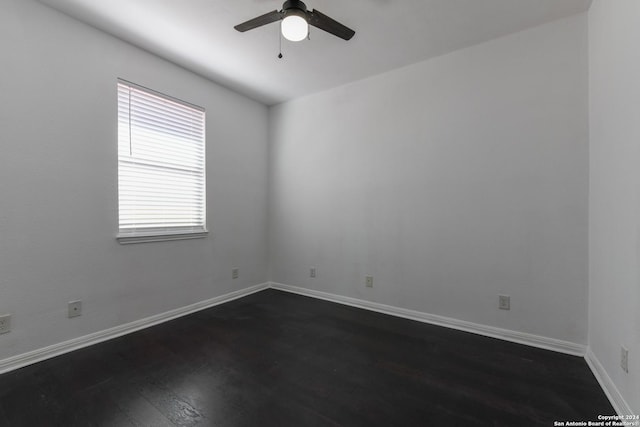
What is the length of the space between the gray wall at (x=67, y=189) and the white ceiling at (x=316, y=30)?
236 millimetres

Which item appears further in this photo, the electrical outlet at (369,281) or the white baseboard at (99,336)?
the electrical outlet at (369,281)

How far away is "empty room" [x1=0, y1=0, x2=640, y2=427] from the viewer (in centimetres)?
164

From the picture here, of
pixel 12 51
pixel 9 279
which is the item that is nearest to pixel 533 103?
pixel 12 51

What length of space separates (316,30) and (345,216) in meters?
1.94

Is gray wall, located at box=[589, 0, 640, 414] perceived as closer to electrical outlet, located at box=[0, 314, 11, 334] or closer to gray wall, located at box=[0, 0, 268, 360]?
gray wall, located at box=[0, 0, 268, 360]

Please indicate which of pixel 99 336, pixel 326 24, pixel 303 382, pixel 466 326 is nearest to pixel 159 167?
pixel 99 336

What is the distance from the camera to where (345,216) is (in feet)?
11.2

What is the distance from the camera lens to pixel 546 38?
227 centimetres

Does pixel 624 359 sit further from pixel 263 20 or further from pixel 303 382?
pixel 263 20

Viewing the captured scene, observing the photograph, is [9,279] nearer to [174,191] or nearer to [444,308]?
[174,191]

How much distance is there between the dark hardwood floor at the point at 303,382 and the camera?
151 centimetres

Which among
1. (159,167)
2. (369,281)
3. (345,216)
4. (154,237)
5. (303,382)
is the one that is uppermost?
(159,167)

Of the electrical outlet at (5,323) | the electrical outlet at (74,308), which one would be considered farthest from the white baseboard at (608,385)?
the electrical outlet at (5,323)

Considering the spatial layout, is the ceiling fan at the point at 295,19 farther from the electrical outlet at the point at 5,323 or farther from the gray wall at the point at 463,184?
the electrical outlet at the point at 5,323
